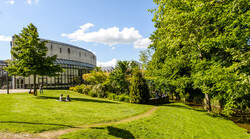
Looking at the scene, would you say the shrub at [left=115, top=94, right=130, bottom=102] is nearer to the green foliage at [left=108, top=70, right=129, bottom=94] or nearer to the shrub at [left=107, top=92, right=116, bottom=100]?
the shrub at [left=107, top=92, right=116, bottom=100]

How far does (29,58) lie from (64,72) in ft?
81.3

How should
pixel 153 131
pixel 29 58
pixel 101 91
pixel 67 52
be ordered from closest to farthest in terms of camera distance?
1. pixel 153 131
2. pixel 29 58
3. pixel 101 91
4. pixel 67 52

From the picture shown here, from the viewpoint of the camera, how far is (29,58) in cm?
1744

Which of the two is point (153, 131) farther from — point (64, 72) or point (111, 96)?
point (64, 72)

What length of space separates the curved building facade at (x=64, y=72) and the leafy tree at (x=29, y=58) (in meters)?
18.7

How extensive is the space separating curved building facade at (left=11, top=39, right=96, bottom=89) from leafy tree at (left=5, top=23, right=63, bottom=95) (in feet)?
61.3

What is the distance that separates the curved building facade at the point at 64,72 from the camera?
35594 millimetres

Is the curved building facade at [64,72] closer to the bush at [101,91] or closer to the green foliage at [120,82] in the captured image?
the bush at [101,91]

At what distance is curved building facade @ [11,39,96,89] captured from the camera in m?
35.6

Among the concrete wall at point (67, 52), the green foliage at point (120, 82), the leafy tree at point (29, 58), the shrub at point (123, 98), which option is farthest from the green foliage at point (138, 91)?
the concrete wall at point (67, 52)

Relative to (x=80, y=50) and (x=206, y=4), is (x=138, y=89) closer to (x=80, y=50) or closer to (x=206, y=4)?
(x=206, y=4)

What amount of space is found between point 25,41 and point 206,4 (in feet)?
65.6

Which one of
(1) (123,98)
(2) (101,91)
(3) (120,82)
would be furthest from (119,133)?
(2) (101,91)

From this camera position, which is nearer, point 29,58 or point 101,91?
point 29,58
